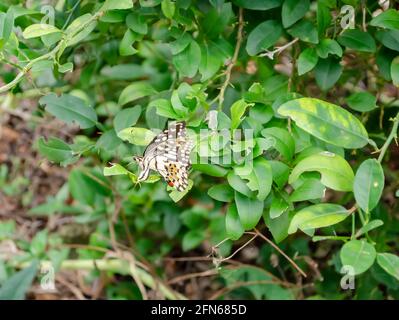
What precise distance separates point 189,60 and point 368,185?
405mm

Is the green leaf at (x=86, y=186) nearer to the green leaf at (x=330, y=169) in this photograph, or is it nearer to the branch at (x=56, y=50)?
the branch at (x=56, y=50)

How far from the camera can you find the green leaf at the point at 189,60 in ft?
3.75

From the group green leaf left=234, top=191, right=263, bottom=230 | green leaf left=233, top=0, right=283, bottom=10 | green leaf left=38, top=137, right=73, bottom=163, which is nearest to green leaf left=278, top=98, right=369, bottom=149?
green leaf left=234, top=191, right=263, bottom=230

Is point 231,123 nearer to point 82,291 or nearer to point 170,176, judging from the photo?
point 170,176

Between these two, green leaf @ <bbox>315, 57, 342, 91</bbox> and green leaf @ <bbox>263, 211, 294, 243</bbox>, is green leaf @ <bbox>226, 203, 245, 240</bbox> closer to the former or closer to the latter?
green leaf @ <bbox>263, 211, 294, 243</bbox>

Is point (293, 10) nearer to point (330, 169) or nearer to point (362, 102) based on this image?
point (362, 102)

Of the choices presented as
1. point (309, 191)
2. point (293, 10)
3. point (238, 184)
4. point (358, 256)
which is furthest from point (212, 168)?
point (293, 10)

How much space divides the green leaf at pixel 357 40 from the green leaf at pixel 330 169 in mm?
267

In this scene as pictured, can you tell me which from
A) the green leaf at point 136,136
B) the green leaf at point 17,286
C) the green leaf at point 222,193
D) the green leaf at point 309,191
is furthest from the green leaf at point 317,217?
the green leaf at point 17,286

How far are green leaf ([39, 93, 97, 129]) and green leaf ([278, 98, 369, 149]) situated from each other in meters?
0.47

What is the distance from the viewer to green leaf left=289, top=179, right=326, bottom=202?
97 cm

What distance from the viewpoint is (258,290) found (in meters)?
1.60

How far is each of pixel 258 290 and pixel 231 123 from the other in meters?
0.73
